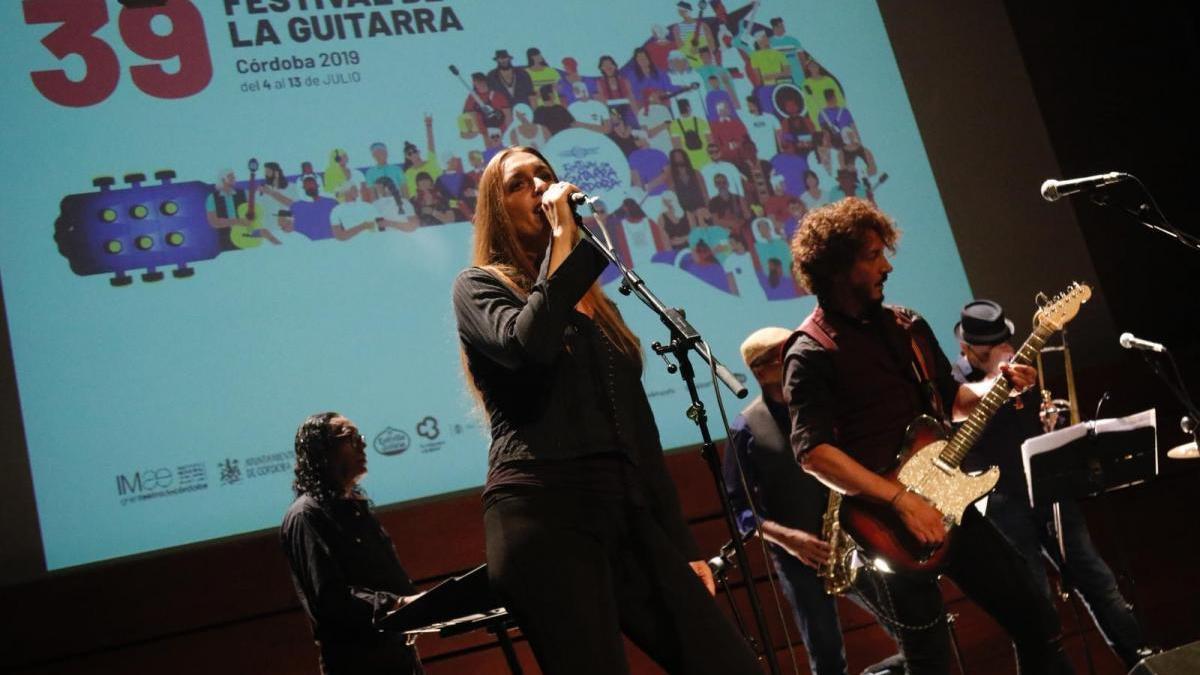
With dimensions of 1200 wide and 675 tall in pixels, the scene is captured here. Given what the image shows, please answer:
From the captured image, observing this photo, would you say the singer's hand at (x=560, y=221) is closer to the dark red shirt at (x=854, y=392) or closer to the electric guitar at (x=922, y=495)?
the dark red shirt at (x=854, y=392)

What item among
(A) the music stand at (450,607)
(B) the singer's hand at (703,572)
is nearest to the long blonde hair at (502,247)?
(B) the singer's hand at (703,572)

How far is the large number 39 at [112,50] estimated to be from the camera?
14.5 ft

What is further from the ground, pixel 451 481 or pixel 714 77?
pixel 714 77

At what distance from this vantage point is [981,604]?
2.96 meters

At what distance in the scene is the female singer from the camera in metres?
1.93

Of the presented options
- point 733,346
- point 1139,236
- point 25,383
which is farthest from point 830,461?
point 1139,236

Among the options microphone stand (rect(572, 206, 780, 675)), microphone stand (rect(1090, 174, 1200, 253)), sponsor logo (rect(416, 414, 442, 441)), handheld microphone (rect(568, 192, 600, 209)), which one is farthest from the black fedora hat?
handheld microphone (rect(568, 192, 600, 209))

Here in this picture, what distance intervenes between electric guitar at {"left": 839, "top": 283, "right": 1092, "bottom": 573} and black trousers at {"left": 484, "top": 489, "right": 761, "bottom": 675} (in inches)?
46.2

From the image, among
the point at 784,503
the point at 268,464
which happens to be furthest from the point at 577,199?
the point at 268,464

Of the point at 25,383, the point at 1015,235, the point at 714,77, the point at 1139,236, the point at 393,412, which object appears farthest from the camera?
the point at 1139,236

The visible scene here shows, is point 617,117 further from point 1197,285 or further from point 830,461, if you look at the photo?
point 1197,285

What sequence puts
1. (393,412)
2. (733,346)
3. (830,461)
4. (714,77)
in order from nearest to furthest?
1. (830,461)
2. (393,412)
3. (733,346)
4. (714,77)

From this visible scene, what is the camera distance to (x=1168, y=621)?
547 cm

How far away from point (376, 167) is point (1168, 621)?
4309 mm
